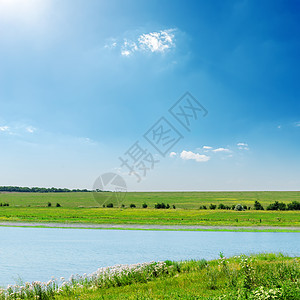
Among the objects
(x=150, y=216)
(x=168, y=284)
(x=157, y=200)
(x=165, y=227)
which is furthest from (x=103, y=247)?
(x=157, y=200)

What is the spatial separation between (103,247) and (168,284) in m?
10.0

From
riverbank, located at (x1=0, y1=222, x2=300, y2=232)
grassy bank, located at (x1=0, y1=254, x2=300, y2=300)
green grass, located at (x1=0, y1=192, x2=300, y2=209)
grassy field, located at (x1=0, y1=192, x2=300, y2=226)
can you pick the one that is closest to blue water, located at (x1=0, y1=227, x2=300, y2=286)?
riverbank, located at (x1=0, y1=222, x2=300, y2=232)

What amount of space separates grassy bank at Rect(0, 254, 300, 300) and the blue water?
3428 mm

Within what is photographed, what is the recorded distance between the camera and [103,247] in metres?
18.5

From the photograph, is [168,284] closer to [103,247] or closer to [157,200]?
[103,247]

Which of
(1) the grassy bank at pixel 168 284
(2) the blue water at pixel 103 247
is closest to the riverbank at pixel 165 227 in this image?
(2) the blue water at pixel 103 247

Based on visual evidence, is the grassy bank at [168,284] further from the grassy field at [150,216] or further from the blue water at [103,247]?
the grassy field at [150,216]

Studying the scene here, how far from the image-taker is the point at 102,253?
16.8m

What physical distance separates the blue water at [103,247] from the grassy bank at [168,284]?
11.2 feet

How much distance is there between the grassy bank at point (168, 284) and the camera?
7.83 m

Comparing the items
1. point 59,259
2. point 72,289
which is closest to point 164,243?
point 59,259

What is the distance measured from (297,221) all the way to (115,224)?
20.1 m

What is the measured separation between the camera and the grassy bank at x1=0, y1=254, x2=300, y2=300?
308 inches

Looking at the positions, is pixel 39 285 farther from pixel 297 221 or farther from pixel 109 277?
pixel 297 221
